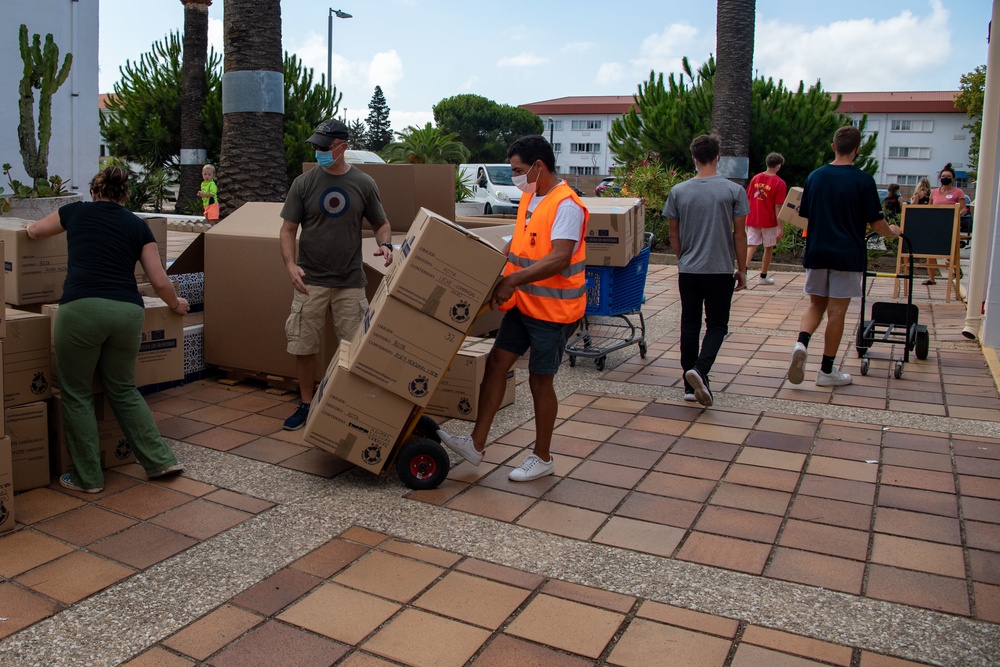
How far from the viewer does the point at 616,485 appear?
464cm

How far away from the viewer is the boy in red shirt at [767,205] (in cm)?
1208

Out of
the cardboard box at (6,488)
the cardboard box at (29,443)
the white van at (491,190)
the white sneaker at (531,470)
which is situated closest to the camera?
the cardboard box at (6,488)

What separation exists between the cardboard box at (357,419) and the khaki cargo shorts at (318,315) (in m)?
0.98

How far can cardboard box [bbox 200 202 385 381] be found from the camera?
6.02 metres

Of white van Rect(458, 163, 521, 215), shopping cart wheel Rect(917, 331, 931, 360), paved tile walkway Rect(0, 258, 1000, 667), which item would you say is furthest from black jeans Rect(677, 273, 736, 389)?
white van Rect(458, 163, 521, 215)

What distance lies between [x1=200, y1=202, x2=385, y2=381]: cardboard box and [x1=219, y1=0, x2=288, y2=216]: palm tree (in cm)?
290

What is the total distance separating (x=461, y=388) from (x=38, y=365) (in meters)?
2.37

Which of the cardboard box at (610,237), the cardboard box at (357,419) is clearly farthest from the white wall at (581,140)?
the cardboard box at (357,419)

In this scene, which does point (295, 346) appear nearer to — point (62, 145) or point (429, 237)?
point (429, 237)

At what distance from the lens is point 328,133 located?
5.10 m

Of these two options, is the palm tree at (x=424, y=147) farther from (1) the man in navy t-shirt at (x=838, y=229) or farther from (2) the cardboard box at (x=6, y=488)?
(2) the cardboard box at (x=6, y=488)

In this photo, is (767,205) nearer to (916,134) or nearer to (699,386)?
(699,386)

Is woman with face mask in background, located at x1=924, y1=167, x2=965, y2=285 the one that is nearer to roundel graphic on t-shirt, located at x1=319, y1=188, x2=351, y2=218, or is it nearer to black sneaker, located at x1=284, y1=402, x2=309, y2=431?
roundel graphic on t-shirt, located at x1=319, y1=188, x2=351, y2=218

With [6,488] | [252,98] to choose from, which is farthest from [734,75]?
[6,488]
